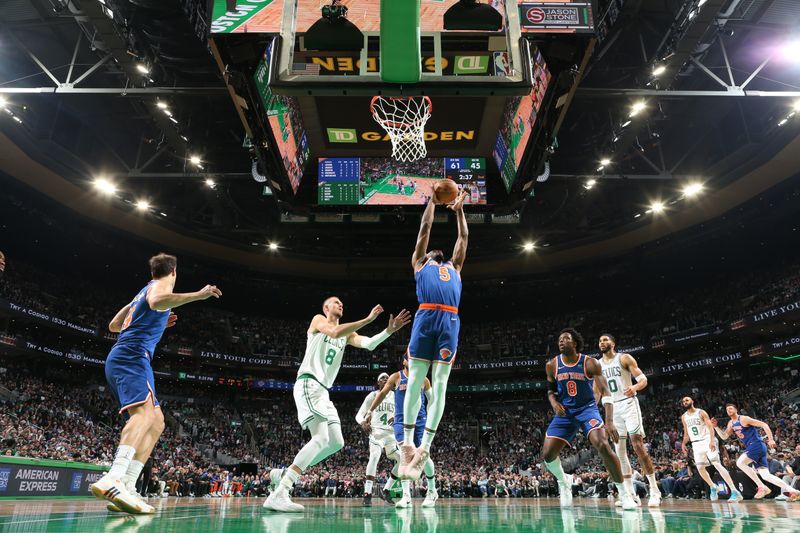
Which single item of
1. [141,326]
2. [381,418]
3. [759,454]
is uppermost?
[141,326]

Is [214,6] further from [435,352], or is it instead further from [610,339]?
[610,339]

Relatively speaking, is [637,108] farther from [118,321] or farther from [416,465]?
[118,321]

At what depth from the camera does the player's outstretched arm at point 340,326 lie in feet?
18.4

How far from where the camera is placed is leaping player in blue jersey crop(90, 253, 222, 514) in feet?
14.6

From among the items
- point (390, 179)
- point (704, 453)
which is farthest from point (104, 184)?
point (704, 453)

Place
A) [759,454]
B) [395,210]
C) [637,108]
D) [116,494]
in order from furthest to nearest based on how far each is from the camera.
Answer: [637,108]
[395,210]
[759,454]
[116,494]

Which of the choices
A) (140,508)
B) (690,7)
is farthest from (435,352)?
(690,7)

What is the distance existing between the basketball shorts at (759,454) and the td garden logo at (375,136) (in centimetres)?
931

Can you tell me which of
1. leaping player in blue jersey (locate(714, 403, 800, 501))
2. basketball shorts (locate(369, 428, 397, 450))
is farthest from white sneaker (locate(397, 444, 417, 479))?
leaping player in blue jersey (locate(714, 403, 800, 501))

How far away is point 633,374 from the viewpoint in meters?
8.64

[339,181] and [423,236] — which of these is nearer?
[423,236]

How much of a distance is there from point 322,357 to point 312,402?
0.52 meters

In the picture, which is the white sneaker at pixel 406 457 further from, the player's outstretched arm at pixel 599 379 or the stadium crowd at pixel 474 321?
the stadium crowd at pixel 474 321

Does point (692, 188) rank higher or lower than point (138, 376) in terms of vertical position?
higher
